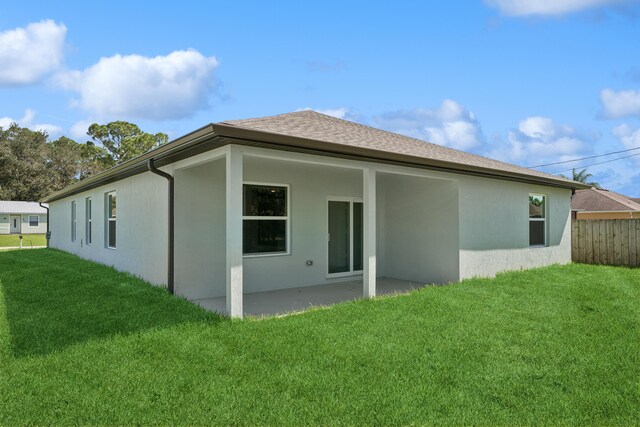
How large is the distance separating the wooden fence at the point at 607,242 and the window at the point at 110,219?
47.2 ft

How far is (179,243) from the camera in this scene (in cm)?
734

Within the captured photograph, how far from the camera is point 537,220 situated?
1177cm

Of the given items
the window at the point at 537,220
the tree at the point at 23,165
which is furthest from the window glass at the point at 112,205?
the tree at the point at 23,165

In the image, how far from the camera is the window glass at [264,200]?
26.5 ft

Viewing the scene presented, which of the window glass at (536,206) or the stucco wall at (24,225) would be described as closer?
the window glass at (536,206)

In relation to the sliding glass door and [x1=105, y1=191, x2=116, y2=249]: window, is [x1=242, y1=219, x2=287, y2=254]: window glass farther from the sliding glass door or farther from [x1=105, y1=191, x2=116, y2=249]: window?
[x1=105, y1=191, x2=116, y2=249]: window

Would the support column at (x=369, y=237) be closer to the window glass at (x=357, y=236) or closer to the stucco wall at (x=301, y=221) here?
the stucco wall at (x=301, y=221)

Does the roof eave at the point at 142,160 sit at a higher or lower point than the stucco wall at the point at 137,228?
higher

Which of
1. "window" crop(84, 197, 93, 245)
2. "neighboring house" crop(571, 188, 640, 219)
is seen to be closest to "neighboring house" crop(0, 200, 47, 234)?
"window" crop(84, 197, 93, 245)

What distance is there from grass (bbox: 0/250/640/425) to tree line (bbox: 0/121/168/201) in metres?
37.4

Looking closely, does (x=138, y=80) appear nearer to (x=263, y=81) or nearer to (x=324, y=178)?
(x=263, y=81)

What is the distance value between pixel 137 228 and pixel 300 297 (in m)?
4.23

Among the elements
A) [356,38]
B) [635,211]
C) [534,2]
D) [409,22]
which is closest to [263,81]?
[356,38]

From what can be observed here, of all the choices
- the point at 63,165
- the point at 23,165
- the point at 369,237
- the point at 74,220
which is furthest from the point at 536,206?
the point at 23,165
